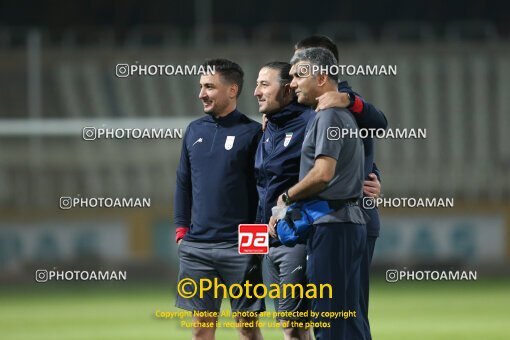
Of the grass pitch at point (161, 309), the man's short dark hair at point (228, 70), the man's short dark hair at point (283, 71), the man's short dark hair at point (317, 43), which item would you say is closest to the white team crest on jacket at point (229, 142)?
the man's short dark hair at point (228, 70)

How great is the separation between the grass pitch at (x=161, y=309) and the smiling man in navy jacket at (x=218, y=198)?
3.16 meters

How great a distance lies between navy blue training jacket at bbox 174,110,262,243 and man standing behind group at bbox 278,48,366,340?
0.77 metres

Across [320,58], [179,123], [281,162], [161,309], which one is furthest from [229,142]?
[179,123]

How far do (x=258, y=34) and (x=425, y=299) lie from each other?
6.89m

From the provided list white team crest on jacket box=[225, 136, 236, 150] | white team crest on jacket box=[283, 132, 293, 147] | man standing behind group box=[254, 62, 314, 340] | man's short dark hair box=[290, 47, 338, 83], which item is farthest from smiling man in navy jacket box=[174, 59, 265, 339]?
man's short dark hair box=[290, 47, 338, 83]

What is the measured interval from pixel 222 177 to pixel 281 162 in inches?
17.2

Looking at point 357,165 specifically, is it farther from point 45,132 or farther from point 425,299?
point 45,132

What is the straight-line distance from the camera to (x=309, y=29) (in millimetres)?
19641

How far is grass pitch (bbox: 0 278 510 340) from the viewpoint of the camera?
1016cm

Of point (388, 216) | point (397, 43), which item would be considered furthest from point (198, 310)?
point (397, 43)

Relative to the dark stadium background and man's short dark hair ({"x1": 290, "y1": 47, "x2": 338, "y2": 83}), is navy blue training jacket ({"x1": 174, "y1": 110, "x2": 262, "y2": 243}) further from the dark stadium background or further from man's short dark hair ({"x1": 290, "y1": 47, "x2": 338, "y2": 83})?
the dark stadium background

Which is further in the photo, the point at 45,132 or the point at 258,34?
the point at 258,34

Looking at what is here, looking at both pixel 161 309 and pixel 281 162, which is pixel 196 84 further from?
pixel 281 162

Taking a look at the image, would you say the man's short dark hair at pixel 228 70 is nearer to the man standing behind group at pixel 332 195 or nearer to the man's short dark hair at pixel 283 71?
the man's short dark hair at pixel 283 71
